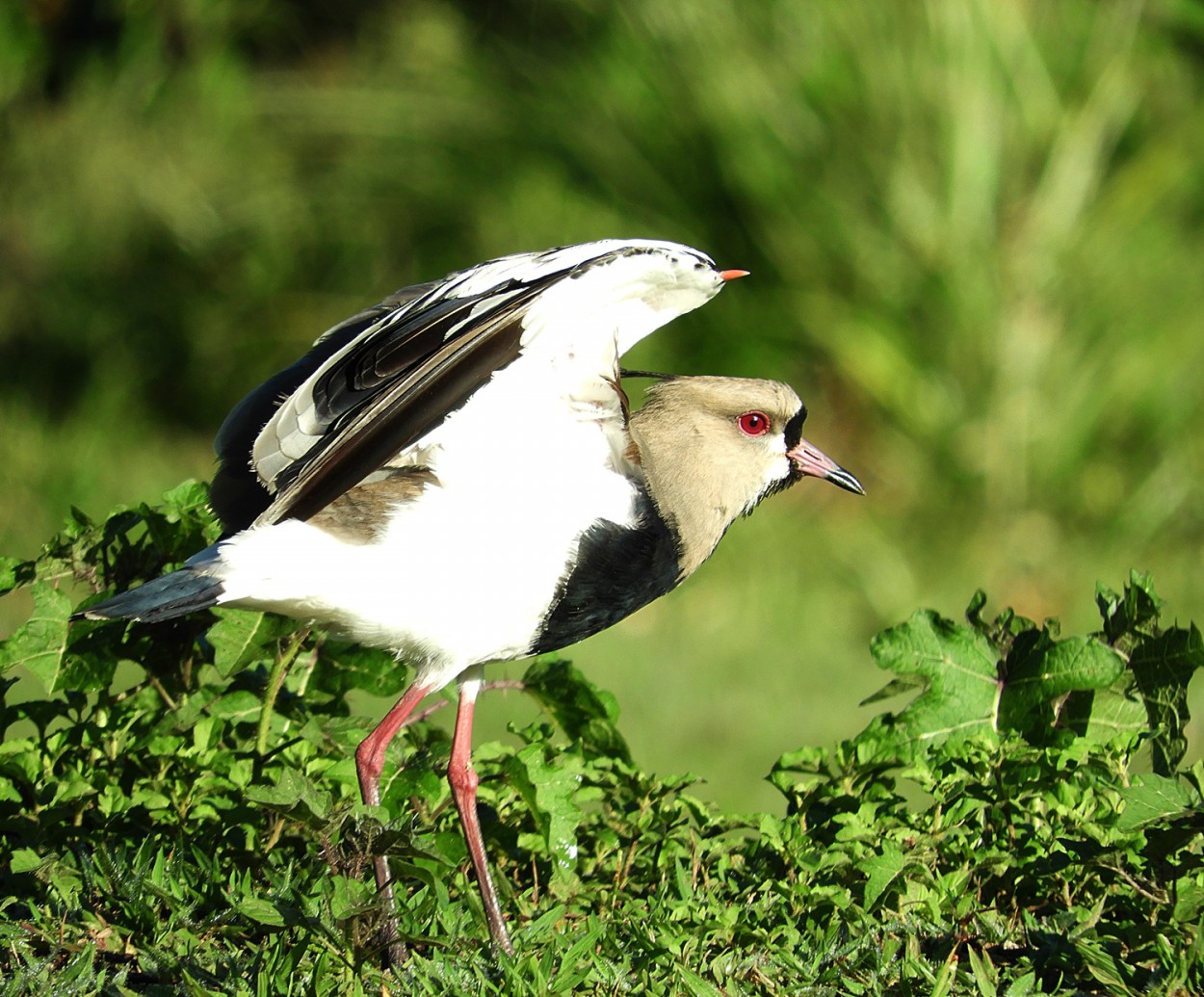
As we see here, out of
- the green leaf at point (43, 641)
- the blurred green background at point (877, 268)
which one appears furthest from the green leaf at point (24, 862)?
the blurred green background at point (877, 268)

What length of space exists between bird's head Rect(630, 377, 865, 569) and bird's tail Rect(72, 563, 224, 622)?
3.46ft

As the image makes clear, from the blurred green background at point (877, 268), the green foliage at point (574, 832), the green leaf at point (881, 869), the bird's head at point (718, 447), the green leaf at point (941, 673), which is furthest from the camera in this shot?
the blurred green background at point (877, 268)

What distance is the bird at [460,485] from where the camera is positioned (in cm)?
294

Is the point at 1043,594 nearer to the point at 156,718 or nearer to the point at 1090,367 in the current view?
the point at 1090,367

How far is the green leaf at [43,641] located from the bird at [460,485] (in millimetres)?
330

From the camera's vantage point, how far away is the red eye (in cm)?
375

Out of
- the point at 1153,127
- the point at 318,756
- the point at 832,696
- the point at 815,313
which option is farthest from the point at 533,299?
the point at 1153,127

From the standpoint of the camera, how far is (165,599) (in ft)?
9.48

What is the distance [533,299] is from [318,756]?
3.78ft

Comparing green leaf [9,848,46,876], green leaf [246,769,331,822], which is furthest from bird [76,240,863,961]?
green leaf [9,848,46,876]

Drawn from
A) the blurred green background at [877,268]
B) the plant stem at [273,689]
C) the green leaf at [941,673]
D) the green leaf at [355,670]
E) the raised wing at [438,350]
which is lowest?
the blurred green background at [877,268]

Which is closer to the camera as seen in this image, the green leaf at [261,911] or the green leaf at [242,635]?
the green leaf at [261,911]

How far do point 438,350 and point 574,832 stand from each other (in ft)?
3.31

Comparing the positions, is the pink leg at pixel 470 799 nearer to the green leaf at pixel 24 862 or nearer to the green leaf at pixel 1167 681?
the green leaf at pixel 24 862
